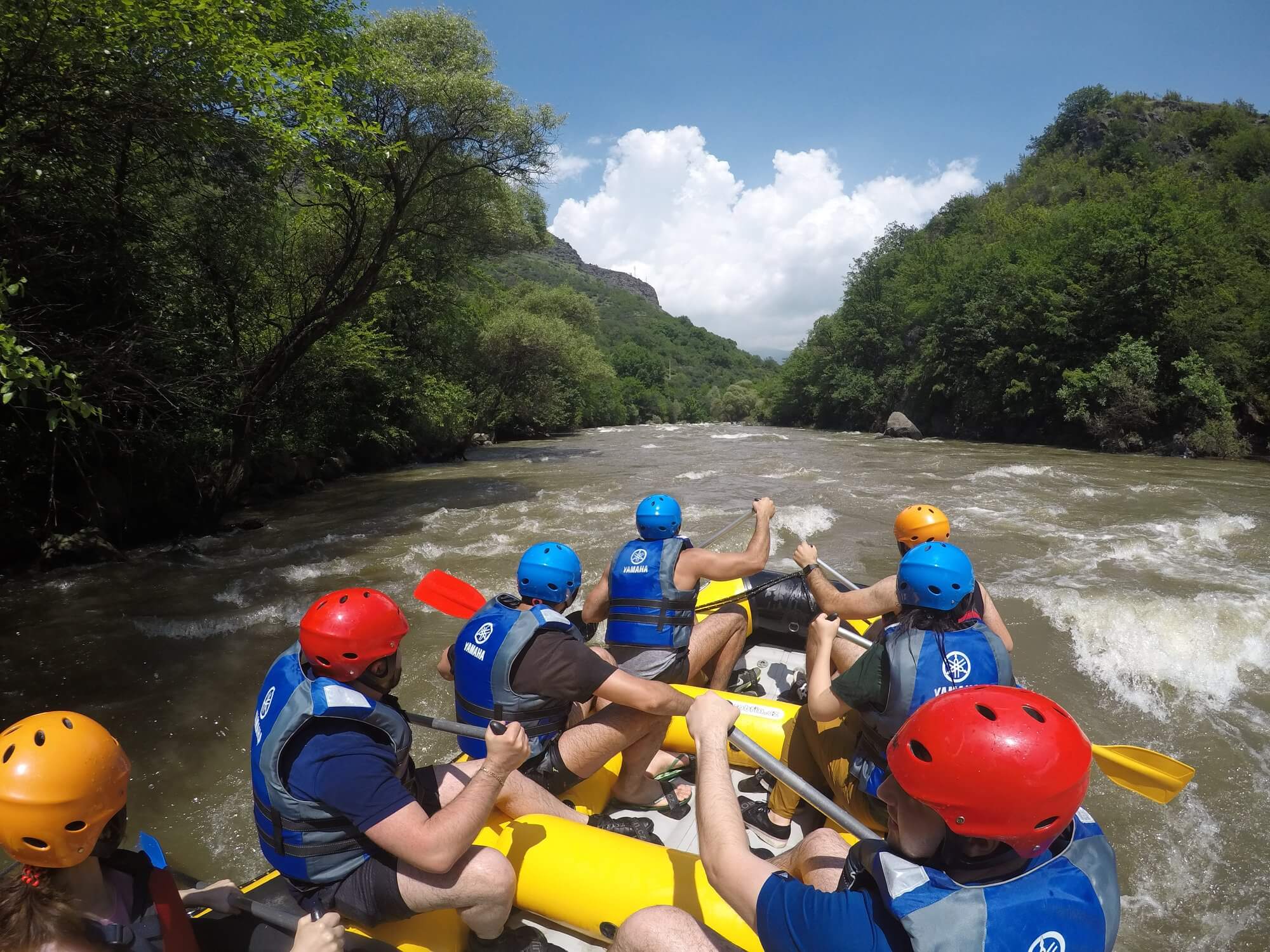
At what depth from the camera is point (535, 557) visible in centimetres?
298

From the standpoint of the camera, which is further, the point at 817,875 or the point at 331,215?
the point at 331,215

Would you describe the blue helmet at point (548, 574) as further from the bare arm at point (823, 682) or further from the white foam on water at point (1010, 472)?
the white foam on water at point (1010, 472)

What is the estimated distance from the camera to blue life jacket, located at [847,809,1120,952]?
1268 millimetres

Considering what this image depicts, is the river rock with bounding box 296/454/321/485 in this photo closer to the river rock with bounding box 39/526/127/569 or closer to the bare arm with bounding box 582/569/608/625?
the river rock with bounding box 39/526/127/569

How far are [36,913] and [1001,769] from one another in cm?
211

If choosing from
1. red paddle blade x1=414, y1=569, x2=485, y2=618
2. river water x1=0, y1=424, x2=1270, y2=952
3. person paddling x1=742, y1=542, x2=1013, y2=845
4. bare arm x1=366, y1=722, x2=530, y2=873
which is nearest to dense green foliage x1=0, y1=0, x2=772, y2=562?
river water x1=0, y1=424, x2=1270, y2=952

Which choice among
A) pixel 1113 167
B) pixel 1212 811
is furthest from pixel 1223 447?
pixel 1113 167

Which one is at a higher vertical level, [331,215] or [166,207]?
[331,215]

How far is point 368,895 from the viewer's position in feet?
6.54

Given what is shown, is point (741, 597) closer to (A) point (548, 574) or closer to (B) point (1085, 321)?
(A) point (548, 574)

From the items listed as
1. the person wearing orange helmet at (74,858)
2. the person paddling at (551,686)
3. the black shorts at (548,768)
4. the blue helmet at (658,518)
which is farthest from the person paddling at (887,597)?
the person wearing orange helmet at (74,858)

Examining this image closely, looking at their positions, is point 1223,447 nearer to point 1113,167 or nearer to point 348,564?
point 348,564

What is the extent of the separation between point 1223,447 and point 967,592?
2323cm

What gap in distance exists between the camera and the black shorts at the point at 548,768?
2.93 m
